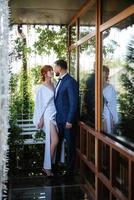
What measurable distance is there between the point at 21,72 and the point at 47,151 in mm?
2700

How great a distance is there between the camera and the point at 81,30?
5824mm

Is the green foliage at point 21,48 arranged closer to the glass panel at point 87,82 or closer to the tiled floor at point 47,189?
the glass panel at point 87,82

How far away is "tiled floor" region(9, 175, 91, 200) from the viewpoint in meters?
4.79

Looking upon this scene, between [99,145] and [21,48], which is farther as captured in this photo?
[21,48]

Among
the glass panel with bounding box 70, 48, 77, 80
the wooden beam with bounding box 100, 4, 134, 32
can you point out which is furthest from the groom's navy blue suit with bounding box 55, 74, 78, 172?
the wooden beam with bounding box 100, 4, 134, 32

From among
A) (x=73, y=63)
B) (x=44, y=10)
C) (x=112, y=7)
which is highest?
(x=44, y=10)

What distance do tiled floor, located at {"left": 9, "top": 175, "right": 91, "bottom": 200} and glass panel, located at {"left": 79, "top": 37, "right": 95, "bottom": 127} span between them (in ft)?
2.95

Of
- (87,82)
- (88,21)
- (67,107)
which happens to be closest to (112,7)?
(88,21)

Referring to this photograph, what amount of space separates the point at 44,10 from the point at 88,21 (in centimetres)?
101

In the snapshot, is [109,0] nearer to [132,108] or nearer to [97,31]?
[97,31]

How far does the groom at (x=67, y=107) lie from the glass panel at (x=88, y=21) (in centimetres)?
60

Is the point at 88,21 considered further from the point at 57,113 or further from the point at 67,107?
the point at 57,113

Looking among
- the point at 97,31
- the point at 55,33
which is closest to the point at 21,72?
the point at 55,33

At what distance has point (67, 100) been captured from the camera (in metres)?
5.41
